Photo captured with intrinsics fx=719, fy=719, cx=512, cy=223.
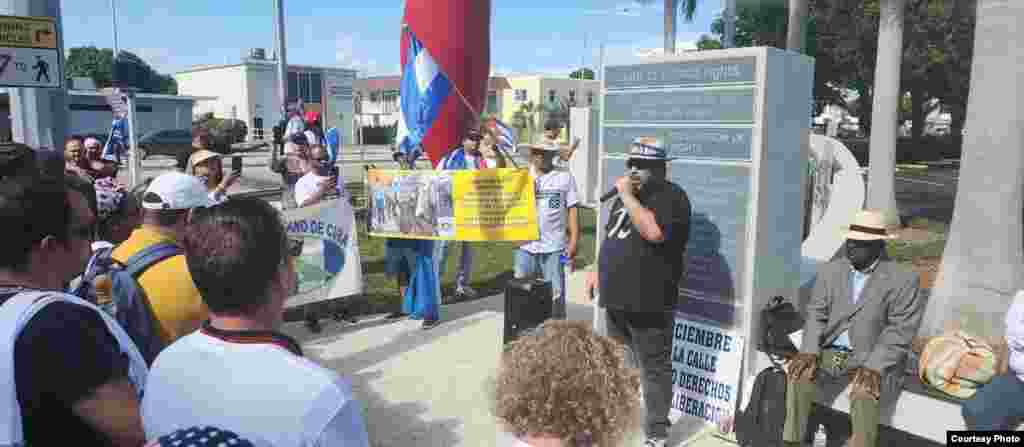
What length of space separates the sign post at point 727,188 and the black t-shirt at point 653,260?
2.19ft

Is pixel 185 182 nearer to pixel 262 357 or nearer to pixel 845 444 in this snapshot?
pixel 262 357

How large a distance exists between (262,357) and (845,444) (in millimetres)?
3818

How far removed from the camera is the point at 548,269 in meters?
6.06

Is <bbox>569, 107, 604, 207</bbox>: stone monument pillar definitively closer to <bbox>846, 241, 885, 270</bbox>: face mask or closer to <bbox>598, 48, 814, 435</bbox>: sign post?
<bbox>598, 48, 814, 435</bbox>: sign post

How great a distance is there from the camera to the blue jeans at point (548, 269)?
6051 mm

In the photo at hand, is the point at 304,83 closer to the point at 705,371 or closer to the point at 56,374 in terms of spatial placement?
the point at 705,371

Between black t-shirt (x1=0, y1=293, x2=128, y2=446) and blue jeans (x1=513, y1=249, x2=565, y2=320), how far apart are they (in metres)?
4.53

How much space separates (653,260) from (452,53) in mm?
3027

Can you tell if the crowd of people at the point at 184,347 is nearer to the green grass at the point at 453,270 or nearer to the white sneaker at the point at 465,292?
the green grass at the point at 453,270

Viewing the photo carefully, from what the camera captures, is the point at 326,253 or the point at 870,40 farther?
the point at 870,40

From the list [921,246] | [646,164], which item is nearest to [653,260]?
[646,164]

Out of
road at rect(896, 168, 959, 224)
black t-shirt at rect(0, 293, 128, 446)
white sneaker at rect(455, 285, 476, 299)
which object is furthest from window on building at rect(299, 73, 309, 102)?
black t-shirt at rect(0, 293, 128, 446)

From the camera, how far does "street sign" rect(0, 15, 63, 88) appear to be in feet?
17.6

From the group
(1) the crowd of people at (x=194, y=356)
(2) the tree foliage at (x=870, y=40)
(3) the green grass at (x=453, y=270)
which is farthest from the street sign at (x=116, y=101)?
(2) the tree foliage at (x=870, y=40)
